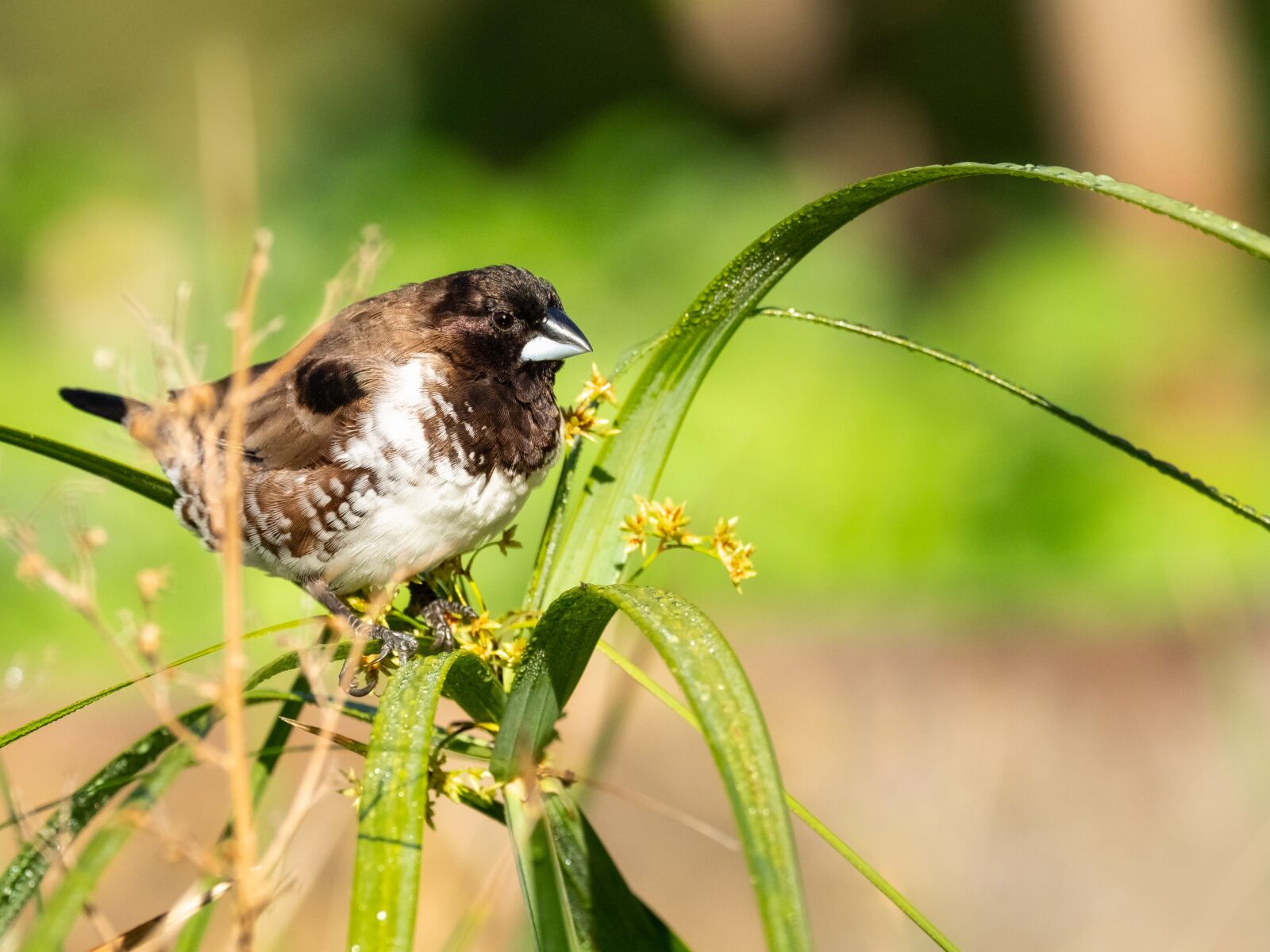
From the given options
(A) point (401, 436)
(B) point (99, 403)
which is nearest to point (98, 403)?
(B) point (99, 403)

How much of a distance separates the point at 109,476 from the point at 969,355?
4.90m

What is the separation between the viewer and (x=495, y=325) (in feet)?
7.34

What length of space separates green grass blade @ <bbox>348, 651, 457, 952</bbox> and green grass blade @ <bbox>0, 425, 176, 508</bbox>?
46cm

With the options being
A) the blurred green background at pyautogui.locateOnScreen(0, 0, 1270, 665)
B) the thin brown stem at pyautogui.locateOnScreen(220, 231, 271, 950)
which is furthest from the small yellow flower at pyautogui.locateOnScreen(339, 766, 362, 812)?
the blurred green background at pyautogui.locateOnScreen(0, 0, 1270, 665)

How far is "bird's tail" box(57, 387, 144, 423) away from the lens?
8.55 ft

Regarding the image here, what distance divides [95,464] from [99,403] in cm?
117

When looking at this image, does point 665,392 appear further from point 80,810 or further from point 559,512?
point 80,810

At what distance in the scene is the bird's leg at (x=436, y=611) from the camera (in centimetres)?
163

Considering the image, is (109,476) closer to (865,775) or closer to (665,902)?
(865,775)

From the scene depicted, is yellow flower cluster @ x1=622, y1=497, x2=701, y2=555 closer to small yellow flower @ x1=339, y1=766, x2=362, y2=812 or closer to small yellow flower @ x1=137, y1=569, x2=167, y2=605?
small yellow flower @ x1=339, y1=766, x2=362, y2=812

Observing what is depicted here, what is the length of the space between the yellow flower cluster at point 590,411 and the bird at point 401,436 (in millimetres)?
352

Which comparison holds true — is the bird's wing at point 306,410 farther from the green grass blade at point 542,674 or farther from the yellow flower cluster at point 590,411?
the green grass blade at point 542,674

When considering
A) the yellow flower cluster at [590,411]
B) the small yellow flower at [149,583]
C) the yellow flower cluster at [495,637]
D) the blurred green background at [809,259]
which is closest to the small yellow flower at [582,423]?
the yellow flower cluster at [590,411]

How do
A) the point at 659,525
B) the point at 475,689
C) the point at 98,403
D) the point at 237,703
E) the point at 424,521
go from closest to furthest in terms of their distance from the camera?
1. the point at 237,703
2. the point at 475,689
3. the point at 659,525
4. the point at 424,521
5. the point at 98,403
